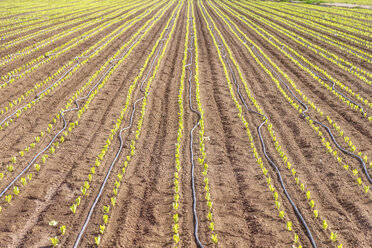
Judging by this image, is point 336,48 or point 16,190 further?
point 336,48

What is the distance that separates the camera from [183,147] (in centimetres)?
774

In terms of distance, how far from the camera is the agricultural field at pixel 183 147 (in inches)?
206

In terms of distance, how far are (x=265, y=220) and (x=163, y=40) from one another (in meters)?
16.0

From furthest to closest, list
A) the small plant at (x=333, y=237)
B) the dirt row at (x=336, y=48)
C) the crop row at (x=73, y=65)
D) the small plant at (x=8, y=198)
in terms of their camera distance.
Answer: the dirt row at (x=336, y=48)
the crop row at (x=73, y=65)
the small plant at (x=8, y=198)
the small plant at (x=333, y=237)

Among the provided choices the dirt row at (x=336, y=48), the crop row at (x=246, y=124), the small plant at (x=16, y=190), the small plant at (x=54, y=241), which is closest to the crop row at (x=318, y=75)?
the dirt row at (x=336, y=48)

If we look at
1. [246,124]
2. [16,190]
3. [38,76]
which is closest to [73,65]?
[38,76]

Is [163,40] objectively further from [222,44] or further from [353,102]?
[353,102]

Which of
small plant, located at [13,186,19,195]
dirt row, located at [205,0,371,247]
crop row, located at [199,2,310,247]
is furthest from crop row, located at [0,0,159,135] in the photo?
dirt row, located at [205,0,371,247]

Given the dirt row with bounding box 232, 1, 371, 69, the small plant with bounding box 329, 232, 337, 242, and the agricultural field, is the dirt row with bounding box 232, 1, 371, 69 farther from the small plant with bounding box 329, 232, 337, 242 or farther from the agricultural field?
the small plant with bounding box 329, 232, 337, 242

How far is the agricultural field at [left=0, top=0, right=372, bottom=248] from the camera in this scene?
5234 mm

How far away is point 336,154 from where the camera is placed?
7.47 m

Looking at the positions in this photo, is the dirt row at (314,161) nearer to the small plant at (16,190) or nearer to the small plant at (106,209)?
the small plant at (106,209)

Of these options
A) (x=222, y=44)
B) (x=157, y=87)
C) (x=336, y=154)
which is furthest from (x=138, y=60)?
(x=336, y=154)

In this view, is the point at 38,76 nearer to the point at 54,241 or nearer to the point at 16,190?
the point at 16,190
